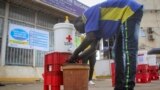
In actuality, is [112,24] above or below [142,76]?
above

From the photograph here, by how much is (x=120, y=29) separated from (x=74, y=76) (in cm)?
86

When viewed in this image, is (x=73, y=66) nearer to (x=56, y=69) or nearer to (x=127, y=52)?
(x=56, y=69)

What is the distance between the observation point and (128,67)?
8.91ft

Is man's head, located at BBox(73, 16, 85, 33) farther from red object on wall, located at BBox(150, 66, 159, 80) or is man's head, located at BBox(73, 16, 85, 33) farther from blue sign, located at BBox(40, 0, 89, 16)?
blue sign, located at BBox(40, 0, 89, 16)

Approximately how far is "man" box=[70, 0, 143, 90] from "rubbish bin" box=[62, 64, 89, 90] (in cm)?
41

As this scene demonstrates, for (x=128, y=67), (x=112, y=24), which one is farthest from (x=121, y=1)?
(x=128, y=67)

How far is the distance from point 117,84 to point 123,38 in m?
0.50

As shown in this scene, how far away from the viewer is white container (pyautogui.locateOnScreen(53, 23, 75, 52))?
12.5 ft

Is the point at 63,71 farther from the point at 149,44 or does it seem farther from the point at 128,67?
the point at 149,44

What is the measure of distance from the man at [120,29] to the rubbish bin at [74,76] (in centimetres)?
41

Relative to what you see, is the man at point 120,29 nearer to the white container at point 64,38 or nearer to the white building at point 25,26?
the white container at point 64,38

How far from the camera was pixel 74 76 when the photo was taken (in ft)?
10.7

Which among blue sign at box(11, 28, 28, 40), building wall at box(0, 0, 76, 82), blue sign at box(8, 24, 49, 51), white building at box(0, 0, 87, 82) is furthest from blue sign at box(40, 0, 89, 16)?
blue sign at box(11, 28, 28, 40)

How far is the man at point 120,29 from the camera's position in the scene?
2746 mm
